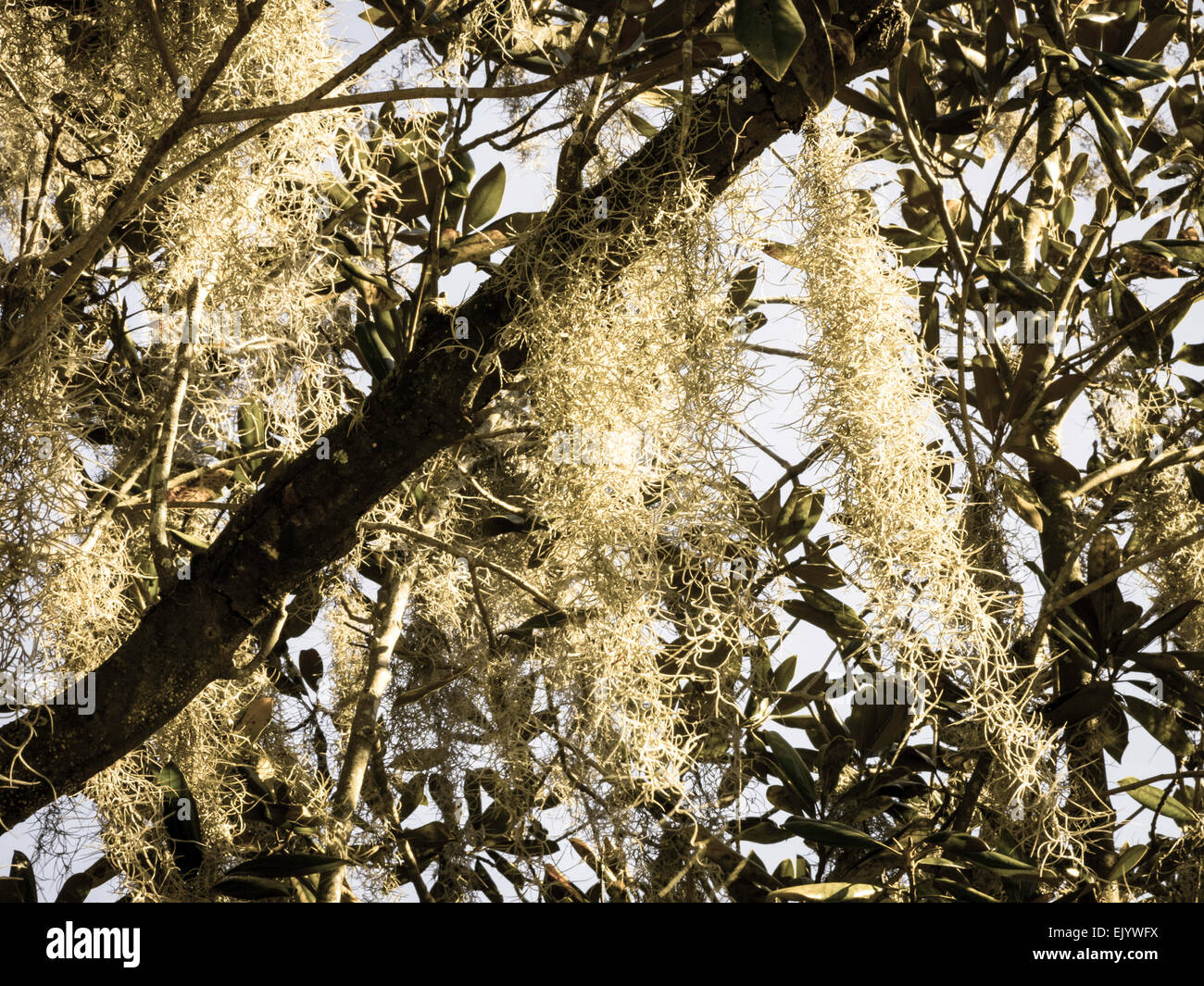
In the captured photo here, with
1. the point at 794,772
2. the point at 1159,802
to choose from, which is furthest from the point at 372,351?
the point at 1159,802

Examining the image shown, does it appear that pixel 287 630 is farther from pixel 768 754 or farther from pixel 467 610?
pixel 768 754

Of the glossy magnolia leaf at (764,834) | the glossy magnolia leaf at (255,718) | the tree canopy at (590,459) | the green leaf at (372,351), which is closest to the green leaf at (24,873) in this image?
the tree canopy at (590,459)

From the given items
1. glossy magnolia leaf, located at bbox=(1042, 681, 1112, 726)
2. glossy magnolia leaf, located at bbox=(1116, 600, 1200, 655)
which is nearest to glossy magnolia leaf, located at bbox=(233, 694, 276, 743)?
glossy magnolia leaf, located at bbox=(1042, 681, 1112, 726)

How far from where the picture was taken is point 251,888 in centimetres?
146

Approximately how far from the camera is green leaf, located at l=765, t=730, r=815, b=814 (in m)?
1.59

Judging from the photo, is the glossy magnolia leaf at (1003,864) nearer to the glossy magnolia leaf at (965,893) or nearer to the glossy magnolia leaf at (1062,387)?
the glossy magnolia leaf at (965,893)

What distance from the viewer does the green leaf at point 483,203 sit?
5.73 feet

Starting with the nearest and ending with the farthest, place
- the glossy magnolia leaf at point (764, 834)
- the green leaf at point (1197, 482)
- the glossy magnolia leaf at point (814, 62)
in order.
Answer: the glossy magnolia leaf at point (814, 62), the glossy magnolia leaf at point (764, 834), the green leaf at point (1197, 482)

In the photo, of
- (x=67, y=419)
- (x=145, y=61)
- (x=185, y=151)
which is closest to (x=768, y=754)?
(x=67, y=419)

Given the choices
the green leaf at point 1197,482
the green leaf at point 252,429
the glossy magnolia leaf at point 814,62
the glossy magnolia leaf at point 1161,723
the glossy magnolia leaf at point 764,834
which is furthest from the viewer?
the green leaf at point 252,429

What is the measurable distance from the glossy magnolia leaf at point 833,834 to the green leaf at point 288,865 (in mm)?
628

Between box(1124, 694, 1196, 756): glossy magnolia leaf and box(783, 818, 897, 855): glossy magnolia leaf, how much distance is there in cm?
55

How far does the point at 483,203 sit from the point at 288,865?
1094 millimetres
